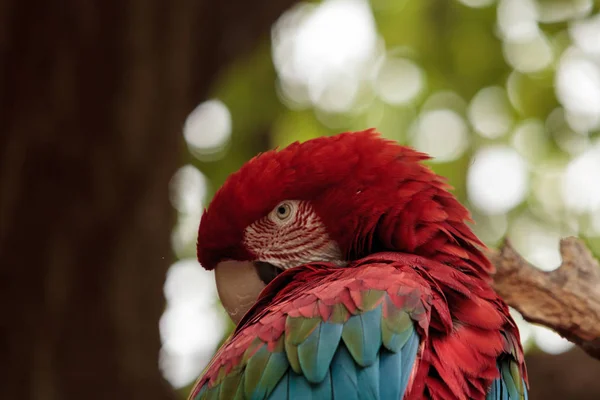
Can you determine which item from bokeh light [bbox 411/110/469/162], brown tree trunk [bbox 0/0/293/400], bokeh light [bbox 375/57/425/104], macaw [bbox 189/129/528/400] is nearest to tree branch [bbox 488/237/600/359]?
macaw [bbox 189/129/528/400]

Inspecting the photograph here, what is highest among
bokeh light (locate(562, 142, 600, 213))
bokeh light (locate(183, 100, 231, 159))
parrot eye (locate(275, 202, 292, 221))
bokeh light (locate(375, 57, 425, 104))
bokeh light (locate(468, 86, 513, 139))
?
bokeh light (locate(183, 100, 231, 159))

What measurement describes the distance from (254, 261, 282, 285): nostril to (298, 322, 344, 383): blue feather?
1.40ft

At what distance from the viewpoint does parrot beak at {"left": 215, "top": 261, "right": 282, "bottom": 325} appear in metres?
1.54

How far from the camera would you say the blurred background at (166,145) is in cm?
213

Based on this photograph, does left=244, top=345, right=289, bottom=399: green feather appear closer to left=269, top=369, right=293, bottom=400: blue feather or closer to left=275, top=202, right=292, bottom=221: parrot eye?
left=269, top=369, right=293, bottom=400: blue feather

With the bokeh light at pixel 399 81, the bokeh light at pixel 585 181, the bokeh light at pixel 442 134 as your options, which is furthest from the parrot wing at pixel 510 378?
the bokeh light at pixel 399 81

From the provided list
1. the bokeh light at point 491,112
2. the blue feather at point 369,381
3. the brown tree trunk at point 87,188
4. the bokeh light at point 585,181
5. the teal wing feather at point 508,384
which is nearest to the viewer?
the blue feather at point 369,381

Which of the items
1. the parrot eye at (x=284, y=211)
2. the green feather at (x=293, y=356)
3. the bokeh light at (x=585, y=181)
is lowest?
the bokeh light at (x=585, y=181)

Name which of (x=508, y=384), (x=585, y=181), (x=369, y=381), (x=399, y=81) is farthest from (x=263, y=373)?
(x=399, y=81)

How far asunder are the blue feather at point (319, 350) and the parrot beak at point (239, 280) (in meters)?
0.42

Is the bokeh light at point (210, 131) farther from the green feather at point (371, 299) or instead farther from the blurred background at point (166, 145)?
the green feather at point (371, 299)

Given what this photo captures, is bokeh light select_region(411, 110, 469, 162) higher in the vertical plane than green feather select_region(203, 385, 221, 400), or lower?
lower

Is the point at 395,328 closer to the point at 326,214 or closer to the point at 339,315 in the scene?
the point at 339,315

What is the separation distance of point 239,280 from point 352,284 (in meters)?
0.42
